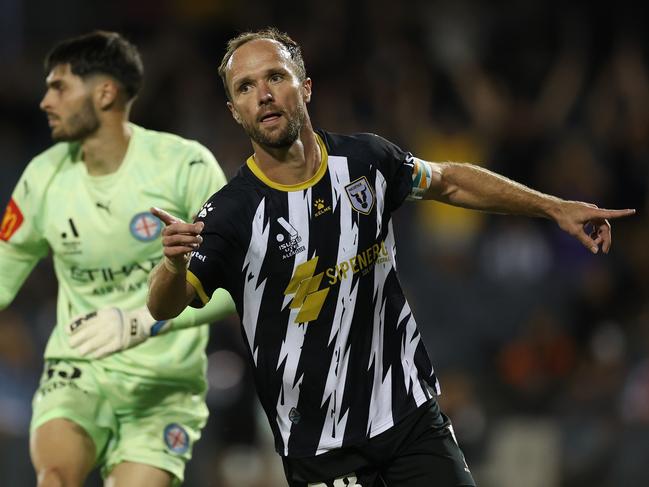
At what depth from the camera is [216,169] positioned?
6129 millimetres

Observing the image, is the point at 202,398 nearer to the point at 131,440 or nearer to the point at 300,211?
the point at 131,440

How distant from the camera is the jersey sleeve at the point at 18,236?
6.14 meters

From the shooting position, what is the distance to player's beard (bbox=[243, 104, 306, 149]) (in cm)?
485

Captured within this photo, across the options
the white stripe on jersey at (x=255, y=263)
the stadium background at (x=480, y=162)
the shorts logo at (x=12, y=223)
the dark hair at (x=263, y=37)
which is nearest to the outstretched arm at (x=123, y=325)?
the shorts logo at (x=12, y=223)

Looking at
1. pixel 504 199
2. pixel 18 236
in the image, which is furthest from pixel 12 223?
pixel 504 199

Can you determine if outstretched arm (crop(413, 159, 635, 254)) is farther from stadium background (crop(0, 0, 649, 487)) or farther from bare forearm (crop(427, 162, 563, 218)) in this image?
stadium background (crop(0, 0, 649, 487))

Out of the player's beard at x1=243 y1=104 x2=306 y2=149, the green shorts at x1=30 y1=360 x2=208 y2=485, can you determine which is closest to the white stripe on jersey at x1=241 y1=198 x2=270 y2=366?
the player's beard at x1=243 y1=104 x2=306 y2=149

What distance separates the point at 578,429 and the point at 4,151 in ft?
21.1

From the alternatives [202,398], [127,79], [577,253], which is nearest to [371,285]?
[202,398]

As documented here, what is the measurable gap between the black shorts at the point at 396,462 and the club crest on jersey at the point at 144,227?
1.60 m

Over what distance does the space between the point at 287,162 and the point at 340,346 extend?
2.63ft

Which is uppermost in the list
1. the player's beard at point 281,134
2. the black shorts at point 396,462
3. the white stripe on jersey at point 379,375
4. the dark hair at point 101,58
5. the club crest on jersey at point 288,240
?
the dark hair at point 101,58

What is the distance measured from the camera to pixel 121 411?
6.16 m

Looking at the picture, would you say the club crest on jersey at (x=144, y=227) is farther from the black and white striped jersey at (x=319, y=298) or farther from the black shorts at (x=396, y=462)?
the black shorts at (x=396, y=462)
